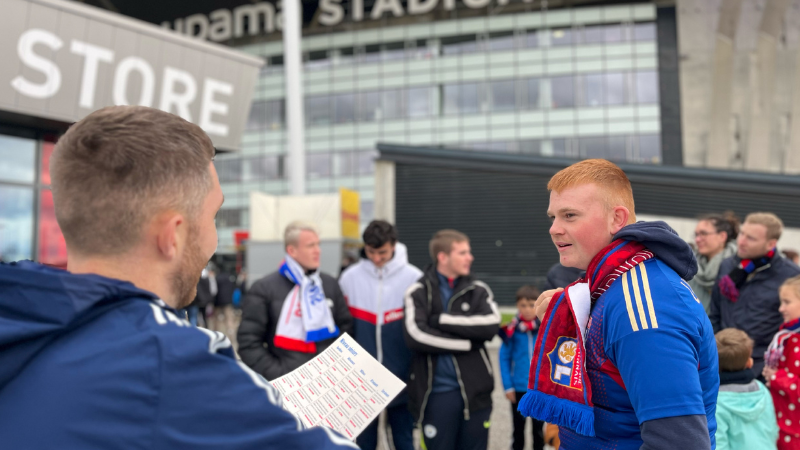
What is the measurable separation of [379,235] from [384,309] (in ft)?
2.00

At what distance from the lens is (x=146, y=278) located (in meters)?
1.13

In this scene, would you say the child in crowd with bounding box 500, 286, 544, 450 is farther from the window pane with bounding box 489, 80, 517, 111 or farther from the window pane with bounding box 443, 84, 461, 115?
the window pane with bounding box 443, 84, 461, 115

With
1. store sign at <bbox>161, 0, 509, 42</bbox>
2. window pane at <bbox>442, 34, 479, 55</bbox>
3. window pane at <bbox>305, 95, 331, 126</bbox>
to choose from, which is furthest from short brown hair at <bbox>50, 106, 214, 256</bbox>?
window pane at <bbox>305, 95, 331, 126</bbox>

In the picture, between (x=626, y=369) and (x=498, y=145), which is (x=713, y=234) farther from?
(x=498, y=145)

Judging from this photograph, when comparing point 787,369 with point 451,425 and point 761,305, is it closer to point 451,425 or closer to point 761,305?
point 761,305

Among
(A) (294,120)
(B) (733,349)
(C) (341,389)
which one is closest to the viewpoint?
(C) (341,389)

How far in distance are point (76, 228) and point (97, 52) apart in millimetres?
10359

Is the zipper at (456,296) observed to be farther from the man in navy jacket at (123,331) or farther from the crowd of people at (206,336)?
the man in navy jacket at (123,331)

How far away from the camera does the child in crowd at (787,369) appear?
378 cm

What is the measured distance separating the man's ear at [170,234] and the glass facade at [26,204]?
10018 millimetres

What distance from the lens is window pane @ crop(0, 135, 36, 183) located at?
32.6 ft

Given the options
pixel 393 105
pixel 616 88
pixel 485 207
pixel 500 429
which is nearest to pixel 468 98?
pixel 393 105

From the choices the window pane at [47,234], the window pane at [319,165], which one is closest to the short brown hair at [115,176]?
the window pane at [47,234]

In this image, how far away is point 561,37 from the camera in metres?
36.3
